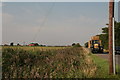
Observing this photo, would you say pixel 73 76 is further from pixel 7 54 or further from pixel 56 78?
pixel 7 54

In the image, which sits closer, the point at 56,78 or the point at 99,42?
the point at 56,78

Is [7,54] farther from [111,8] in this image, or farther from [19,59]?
[111,8]

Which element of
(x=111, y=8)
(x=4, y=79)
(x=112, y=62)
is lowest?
(x=4, y=79)

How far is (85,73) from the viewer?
23.5 ft

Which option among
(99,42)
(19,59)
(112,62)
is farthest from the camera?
(99,42)

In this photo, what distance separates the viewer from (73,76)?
6.97 m

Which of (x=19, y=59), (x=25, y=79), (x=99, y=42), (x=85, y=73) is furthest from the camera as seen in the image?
(x=99, y=42)

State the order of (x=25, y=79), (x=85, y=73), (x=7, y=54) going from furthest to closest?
(x=7, y=54) → (x=85, y=73) → (x=25, y=79)

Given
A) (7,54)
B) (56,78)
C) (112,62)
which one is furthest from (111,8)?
(7,54)

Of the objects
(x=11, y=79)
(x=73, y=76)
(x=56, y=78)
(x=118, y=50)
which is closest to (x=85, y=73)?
(x=73, y=76)

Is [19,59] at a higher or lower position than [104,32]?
lower

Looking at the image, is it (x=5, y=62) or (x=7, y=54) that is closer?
(x=5, y=62)

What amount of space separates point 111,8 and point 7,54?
6.65 m

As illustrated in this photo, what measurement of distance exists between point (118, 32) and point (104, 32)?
332 centimetres
